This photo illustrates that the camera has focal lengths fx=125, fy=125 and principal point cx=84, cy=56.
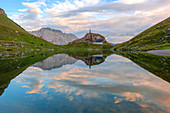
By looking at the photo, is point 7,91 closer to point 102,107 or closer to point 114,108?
point 102,107

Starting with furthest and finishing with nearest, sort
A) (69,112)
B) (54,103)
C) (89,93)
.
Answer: (89,93)
(54,103)
(69,112)

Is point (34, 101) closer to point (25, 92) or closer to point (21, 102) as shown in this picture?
point (21, 102)

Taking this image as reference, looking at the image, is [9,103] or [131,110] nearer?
[131,110]

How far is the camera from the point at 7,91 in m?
16.8

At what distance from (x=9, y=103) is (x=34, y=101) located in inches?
99.6

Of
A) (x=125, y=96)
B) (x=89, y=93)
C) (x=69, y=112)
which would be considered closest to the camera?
(x=69, y=112)

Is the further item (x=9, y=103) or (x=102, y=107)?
(x=9, y=103)

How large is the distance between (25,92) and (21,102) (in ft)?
11.5

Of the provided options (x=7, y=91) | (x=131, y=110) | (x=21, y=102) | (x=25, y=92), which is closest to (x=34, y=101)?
(x=21, y=102)

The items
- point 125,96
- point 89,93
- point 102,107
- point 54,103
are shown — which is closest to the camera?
point 102,107

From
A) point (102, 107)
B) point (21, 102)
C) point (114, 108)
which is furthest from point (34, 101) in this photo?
point (114, 108)

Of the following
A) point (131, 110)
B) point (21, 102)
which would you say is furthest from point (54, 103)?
point (131, 110)

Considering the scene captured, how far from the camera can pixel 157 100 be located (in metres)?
13.6

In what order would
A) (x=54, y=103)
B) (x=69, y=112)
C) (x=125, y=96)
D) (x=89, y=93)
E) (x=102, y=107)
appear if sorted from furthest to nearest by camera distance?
(x=89, y=93) → (x=125, y=96) → (x=54, y=103) → (x=102, y=107) → (x=69, y=112)
